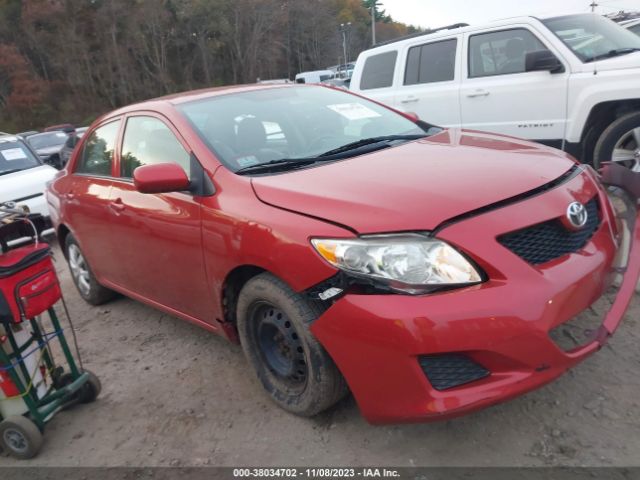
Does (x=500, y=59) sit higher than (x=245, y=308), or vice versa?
(x=500, y=59)

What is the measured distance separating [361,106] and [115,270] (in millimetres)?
2129

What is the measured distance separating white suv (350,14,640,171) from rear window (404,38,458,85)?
0.04ft

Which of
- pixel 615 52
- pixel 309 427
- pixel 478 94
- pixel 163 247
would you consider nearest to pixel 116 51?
pixel 478 94

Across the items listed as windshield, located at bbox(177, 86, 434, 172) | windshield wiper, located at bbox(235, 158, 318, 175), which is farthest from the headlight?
windshield, located at bbox(177, 86, 434, 172)

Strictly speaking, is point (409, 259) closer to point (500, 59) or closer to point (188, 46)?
point (500, 59)

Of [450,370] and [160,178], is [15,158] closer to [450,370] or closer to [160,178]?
[160,178]

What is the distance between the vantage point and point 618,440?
2242 mm

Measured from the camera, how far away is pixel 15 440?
2760 millimetres

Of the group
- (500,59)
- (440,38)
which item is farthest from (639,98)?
(440,38)

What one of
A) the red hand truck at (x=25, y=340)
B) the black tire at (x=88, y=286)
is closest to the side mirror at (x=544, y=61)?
the black tire at (x=88, y=286)

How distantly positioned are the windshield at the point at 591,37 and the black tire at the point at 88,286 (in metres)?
5.00

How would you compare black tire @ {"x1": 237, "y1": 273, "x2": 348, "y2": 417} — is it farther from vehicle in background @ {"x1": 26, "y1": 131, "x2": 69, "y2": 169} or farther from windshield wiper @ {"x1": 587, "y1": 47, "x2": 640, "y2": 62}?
vehicle in background @ {"x1": 26, "y1": 131, "x2": 69, "y2": 169}

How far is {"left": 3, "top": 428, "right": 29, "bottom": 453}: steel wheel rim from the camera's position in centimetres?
272

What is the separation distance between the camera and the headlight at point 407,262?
2.02 meters
